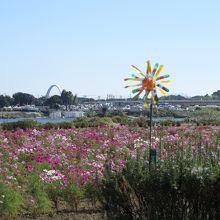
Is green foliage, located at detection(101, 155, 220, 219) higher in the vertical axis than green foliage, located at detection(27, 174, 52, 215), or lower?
higher

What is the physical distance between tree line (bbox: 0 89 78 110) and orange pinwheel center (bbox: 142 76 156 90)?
60.3 meters

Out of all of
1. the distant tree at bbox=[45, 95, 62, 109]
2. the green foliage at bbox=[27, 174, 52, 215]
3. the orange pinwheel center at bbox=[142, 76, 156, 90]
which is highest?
the orange pinwheel center at bbox=[142, 76, 156, 90]

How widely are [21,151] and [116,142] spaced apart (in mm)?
3213

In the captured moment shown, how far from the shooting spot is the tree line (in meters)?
74.0

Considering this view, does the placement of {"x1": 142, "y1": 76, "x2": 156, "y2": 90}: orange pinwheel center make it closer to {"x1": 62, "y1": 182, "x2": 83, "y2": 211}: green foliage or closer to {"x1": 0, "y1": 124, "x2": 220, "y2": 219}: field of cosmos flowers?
{"x1": 0, "y1": 124, "x2": 220, "y2": 219}: field of cosmos flowers

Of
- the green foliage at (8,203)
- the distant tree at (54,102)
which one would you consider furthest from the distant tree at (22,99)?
the green foliage at (8,203)

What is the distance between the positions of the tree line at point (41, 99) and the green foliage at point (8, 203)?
6076cm

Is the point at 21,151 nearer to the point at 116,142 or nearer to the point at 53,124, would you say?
the point at 116,142

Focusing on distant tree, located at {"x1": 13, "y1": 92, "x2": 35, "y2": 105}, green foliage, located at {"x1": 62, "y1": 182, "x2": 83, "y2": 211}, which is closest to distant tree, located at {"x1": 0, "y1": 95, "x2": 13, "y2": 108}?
distant tree, located at {"x1": 13, "y1": 92, "x2": 35, "y2": 105}

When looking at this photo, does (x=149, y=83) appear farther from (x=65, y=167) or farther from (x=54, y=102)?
(x=54, y=102)

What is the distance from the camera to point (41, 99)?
324 feet

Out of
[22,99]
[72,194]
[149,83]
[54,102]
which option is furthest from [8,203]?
[22,99]

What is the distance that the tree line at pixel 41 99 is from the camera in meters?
74.0

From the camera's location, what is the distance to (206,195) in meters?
4.68
